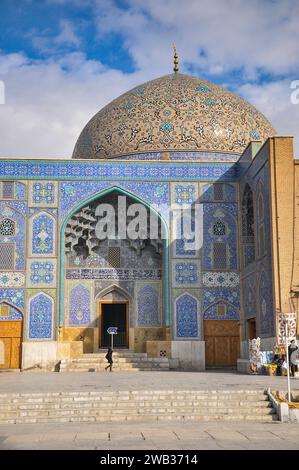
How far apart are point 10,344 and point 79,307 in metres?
1.97

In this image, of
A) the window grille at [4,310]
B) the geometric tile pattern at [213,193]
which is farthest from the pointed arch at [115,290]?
the geometric tile pattern at [213,193]

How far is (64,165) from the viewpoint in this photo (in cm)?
1534

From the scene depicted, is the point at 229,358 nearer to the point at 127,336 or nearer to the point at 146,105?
the point at 127,336

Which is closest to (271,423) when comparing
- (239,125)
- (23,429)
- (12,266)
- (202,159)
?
(23,429)

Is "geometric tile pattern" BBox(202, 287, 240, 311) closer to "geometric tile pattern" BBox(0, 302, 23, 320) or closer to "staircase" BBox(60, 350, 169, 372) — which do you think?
"staircase" BBox(60, 350, 169, 372)

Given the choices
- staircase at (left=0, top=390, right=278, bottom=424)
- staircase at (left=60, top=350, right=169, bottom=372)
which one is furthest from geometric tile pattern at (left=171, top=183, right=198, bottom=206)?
staircase at (left=0, top=390, right=278, bottom=424)

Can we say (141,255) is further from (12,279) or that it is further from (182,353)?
(12,279)

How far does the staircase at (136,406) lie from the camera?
6.94 metres

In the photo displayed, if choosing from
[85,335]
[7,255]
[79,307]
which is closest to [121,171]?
[7,255]

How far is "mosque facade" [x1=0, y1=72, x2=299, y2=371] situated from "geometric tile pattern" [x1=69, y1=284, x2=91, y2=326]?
0.08 ft

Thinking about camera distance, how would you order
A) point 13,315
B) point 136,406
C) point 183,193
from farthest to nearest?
point 183,193 < point 13,315 < point 136,406

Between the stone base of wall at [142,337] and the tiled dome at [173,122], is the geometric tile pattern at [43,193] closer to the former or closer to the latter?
the tiled dome at [173,122]

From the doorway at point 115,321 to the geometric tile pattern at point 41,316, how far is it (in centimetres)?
165

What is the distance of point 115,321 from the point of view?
16281 mm
